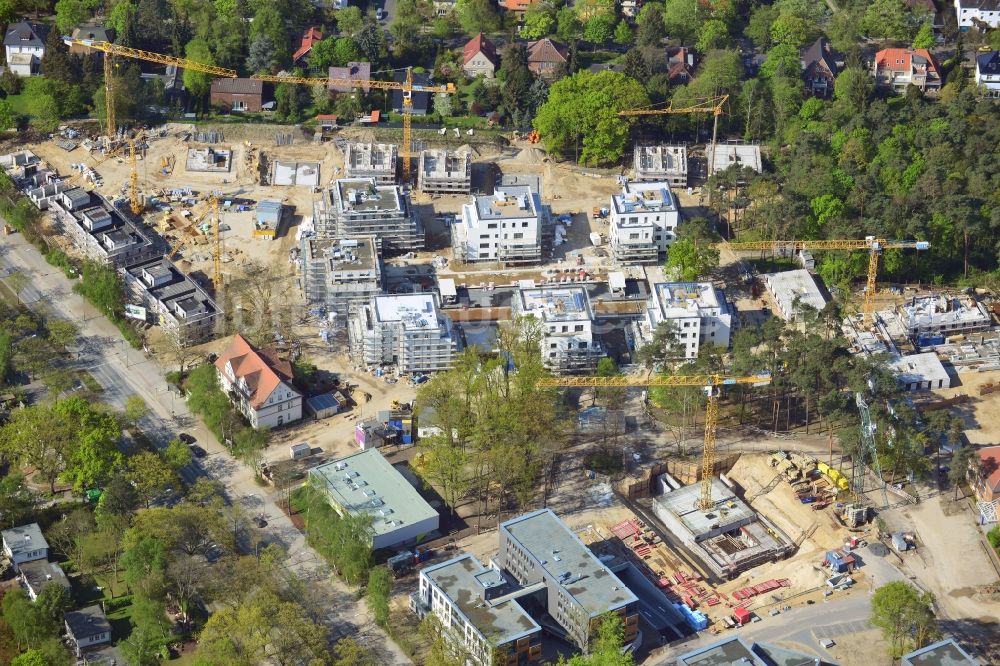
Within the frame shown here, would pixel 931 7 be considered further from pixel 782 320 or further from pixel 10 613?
pixel 10 613

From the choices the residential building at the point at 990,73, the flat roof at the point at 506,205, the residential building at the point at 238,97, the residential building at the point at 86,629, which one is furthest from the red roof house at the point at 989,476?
the residential building at the point at 238,97

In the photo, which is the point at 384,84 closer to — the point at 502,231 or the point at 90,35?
the point at 502,231

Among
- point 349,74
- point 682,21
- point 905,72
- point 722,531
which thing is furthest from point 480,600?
point 682,21

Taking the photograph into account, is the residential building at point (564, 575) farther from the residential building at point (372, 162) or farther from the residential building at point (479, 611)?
the residential building at point (372, 162)

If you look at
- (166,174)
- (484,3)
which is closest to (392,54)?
(484,3)

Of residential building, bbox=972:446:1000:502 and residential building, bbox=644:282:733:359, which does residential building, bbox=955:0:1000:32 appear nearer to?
residential building, bbox=644:282:733:359

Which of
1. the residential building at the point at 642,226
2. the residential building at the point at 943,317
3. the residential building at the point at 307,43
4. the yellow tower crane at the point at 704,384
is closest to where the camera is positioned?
the yellow tower crane at the point at 704,384

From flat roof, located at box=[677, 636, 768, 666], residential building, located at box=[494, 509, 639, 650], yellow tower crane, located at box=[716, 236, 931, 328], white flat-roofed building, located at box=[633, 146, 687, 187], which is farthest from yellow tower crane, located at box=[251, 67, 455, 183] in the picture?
flat roof, located at box=[677, 636, 768, 666]
